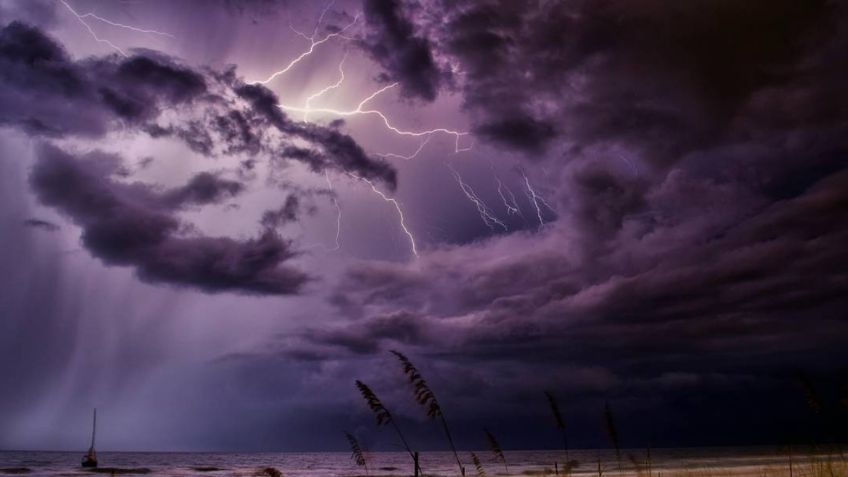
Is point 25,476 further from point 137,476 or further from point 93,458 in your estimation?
point 93,458

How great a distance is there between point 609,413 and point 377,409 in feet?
12.7

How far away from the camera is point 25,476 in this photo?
66938 millimetres

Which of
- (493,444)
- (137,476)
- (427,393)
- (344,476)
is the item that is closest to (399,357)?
(427,393)

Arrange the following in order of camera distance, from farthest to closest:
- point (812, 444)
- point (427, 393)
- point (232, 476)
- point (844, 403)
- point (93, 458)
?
point (93, 458), point (232, 476), point (812, 444), point (844, 403), point (427, 393)

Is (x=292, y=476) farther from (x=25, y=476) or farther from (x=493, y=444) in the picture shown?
(x=493, y=444)

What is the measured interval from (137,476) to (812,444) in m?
68.4

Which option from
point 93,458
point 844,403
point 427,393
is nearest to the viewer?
point 427,393

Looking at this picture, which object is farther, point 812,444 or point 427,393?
point 812,444

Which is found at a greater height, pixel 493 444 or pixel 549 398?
pixel 549 398

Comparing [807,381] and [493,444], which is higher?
[807,381]

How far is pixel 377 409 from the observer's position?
7711 mm

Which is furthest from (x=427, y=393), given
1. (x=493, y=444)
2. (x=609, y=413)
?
(x=609, y=413)

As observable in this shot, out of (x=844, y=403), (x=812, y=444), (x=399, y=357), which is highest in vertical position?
(x=399, y=357)

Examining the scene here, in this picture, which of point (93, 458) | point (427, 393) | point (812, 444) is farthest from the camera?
point (93, 458)
